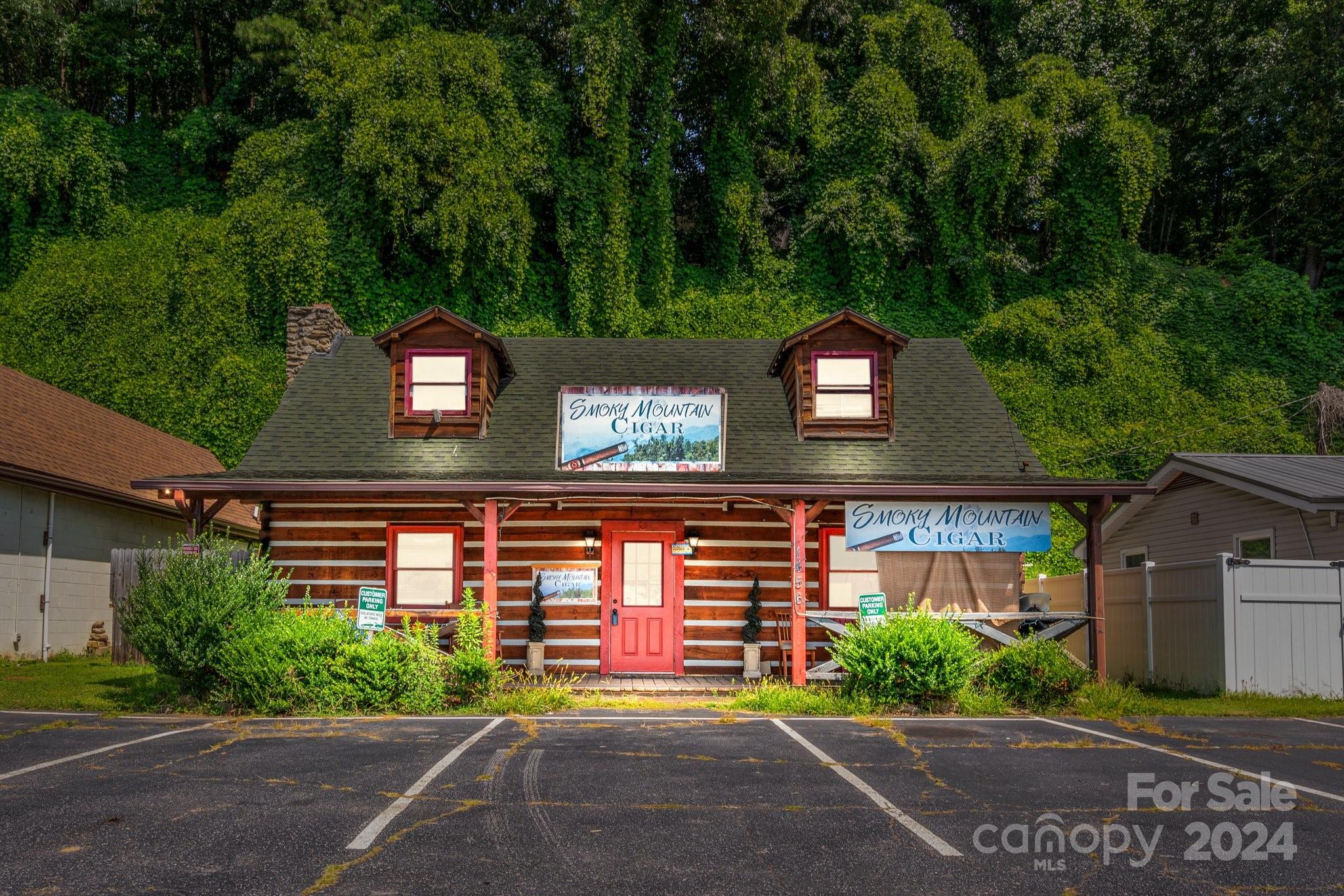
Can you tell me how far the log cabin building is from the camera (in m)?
15.1

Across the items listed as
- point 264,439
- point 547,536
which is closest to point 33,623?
point 264,439

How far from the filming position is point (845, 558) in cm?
1648

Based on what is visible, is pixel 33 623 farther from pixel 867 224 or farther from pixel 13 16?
pixel 13 16

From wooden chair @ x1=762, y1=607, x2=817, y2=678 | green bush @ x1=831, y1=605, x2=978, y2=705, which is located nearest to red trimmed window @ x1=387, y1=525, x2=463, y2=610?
wooden chair @ x1=762, y1=607, x2=817, y2=678

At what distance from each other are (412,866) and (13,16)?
4113 cm

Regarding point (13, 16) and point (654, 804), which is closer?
point (654, 804)

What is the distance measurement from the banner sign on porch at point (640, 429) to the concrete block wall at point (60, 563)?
7258 mm

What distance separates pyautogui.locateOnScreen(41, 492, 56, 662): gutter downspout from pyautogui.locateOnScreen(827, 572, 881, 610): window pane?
1443 centimetres

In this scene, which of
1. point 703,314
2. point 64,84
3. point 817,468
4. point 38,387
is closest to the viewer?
point 817,468

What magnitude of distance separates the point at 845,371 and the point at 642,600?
17.7ft

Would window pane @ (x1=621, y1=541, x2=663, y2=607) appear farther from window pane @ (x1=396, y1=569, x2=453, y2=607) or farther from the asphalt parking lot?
A: the asphalt parking lot

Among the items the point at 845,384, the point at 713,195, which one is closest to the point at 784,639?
the point at 845,384

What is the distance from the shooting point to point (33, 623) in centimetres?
1769

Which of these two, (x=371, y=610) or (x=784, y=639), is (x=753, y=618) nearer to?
(x=784, y=639)
